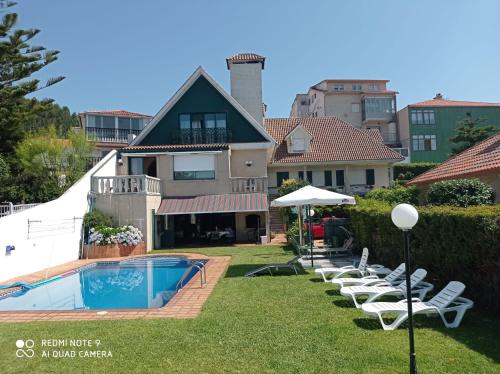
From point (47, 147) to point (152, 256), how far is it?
1420 centimetres

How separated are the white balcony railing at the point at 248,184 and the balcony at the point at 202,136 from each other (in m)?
4.14

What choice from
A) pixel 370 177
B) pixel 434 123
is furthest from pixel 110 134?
pixel 434 123

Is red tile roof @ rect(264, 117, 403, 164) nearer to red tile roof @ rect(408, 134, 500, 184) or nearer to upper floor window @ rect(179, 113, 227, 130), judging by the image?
upper floor window @ rect(179, 113, 227, 130)

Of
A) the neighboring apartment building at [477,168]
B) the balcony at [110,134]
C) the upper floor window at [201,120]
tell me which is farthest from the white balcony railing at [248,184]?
the balcony at [110,134]

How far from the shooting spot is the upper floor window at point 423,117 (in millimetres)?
62469

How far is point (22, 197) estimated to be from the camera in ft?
90.2

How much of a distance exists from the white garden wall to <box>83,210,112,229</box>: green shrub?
361mm

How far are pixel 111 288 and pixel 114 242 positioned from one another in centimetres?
755

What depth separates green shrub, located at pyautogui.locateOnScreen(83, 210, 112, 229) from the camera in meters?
23.7

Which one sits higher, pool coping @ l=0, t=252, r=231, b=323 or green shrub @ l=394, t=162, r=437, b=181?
green shrub @ l=394, t=162, r=437, b=181

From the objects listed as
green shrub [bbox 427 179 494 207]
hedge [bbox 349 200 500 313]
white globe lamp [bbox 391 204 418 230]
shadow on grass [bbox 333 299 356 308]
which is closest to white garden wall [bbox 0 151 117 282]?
shadow on grass [bbox 333 299 356 308]

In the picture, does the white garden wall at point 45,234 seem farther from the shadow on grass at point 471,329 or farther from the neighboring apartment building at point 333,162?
the neighboring apartment building at point 333,162

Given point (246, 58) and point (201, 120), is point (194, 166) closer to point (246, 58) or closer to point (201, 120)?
point (201, 120)

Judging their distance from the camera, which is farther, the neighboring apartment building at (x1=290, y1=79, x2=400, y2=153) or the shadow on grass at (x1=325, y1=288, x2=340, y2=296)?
the neighboring apartment building at (x1=290, y1=79, x2=400, y2=153)
